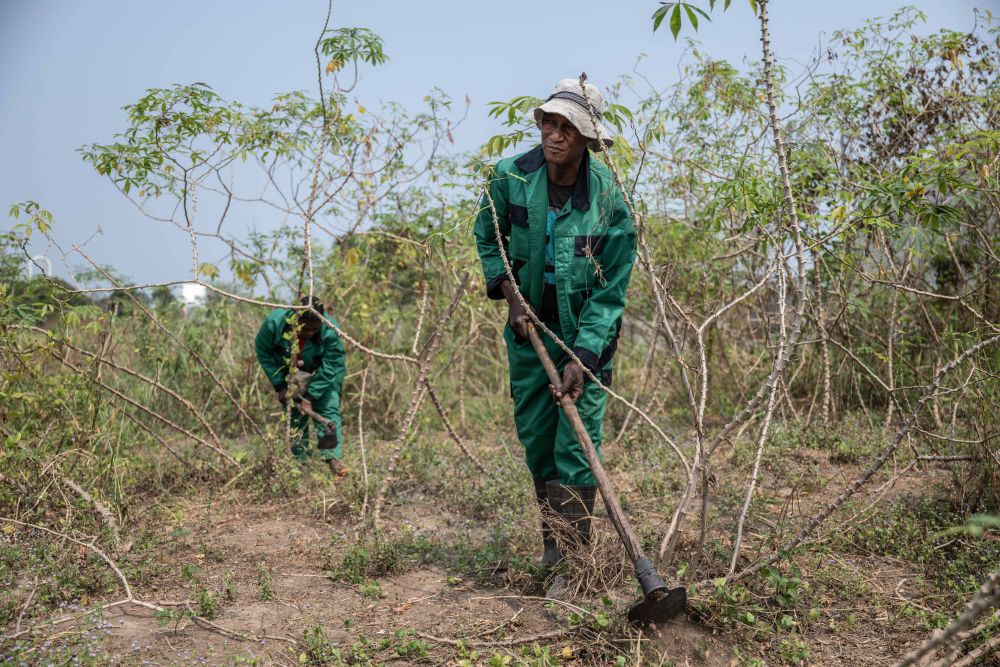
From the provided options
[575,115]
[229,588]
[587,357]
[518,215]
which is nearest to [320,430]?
[229,588]

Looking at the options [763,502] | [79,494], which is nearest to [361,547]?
[79,494]

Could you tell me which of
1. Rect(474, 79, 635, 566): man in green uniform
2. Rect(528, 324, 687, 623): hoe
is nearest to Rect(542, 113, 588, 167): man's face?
Rect(474, 79, 635, 566): man in green uniform

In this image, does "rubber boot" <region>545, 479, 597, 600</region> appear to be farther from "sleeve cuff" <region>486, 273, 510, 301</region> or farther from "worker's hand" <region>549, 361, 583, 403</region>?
"sleeve cuff" <region>486, 273, 510, 301</region>

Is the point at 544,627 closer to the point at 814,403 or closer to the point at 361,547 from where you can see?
the point at 361,547

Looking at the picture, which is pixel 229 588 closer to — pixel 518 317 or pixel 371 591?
pixel 371 591

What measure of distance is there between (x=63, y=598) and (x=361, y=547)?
3.65ft

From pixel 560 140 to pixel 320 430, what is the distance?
2.74 m

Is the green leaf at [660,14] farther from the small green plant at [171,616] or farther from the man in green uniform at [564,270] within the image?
the small green plant at [171,616]

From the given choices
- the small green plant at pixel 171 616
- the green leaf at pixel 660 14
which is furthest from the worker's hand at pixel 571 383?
the small green plant at pixel 171 616

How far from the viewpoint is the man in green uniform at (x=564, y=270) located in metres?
3.00

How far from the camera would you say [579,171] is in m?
3.14

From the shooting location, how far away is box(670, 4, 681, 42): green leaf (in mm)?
2025

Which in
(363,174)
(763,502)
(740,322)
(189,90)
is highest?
(189,90)

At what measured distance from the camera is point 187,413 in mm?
5793
